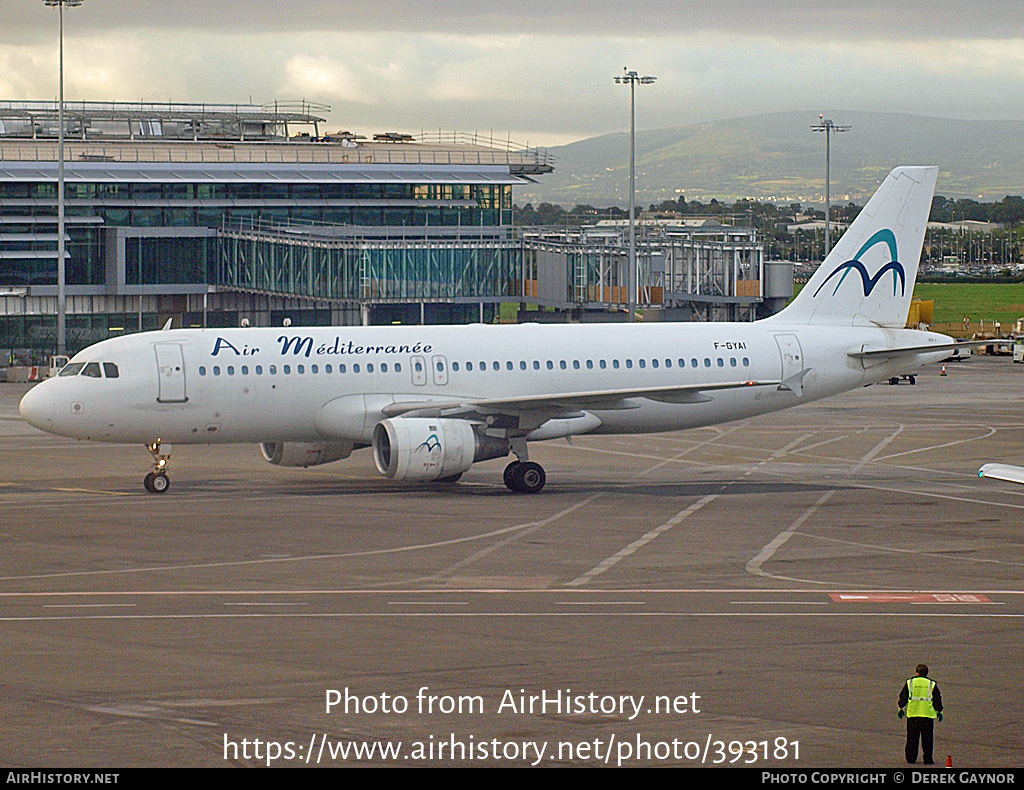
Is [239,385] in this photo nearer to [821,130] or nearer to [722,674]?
[722,674]

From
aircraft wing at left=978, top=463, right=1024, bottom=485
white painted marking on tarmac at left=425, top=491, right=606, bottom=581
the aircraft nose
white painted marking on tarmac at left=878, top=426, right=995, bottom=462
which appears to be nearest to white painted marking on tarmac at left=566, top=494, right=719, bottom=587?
white painted marking on tarmac at left=425, top=491, right=606, bottom=581

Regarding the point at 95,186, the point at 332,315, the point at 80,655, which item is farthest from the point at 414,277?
the point at 80,655

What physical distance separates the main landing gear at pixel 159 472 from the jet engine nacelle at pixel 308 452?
10.2 ft

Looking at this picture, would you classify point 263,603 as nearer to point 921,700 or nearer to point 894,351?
point 921,700

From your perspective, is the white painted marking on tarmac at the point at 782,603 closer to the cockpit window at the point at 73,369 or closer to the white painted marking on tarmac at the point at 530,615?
the white painted marking on tarmac at the point at 530,615

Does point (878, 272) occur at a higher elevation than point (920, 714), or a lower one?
higher

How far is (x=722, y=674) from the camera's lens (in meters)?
22.8

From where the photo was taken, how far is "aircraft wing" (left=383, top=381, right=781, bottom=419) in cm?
4391

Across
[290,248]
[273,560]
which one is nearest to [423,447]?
[273,560]

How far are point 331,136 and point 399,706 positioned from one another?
134m

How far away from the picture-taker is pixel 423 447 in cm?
4281

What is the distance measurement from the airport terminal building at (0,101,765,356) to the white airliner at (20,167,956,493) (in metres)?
56.9

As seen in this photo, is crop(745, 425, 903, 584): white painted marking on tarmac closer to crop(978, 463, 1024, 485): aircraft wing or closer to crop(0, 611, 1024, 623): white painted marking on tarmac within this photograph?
crop(0, 611, 1024, 623): white painted marking on tarmac

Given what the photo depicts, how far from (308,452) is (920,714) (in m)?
31.0
